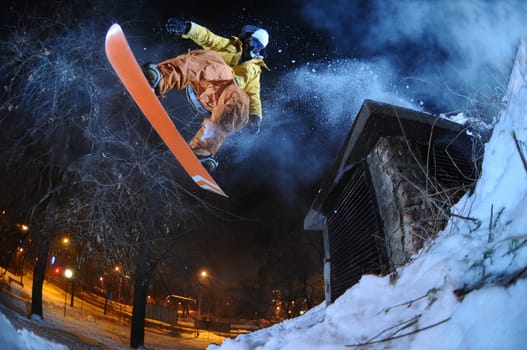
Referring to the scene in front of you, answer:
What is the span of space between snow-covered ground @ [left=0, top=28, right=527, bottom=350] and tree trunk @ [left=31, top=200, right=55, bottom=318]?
9.36 meters

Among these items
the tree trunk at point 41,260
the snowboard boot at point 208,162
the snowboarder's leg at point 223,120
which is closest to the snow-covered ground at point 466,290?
the snowboarder's leg at point 223,120

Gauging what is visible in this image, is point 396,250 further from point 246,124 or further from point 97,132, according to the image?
point 97,132

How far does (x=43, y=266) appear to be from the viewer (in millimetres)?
11047

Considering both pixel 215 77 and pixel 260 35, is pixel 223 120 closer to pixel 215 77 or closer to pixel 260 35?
pixel 215 77

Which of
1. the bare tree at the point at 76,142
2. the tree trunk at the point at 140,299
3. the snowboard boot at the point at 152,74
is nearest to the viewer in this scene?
the snowboard boot at the point at 152,74

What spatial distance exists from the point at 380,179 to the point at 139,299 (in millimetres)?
11553

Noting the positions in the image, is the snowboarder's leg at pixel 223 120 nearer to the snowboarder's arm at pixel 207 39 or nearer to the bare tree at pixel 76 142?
the snowboarder's arm at pixel 207 39

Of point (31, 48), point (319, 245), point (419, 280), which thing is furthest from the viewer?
point (319, 245)

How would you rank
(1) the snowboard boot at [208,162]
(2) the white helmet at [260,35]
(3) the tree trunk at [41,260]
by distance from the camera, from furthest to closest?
(3) the tree trunk at [41,260] → (1) the snowboard boot at [208,162] → (2) the white helmet at [260,35]

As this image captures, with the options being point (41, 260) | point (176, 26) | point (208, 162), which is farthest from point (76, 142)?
point (176, 26)

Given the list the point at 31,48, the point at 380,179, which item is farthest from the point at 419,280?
the point at 31,48

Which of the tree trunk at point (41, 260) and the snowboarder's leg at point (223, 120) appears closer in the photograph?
the snowboarder's leg at point (223, 120)

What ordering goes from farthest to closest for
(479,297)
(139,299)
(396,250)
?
(139,299)
(396,250)
(479,297)

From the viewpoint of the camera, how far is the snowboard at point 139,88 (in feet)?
13.4
